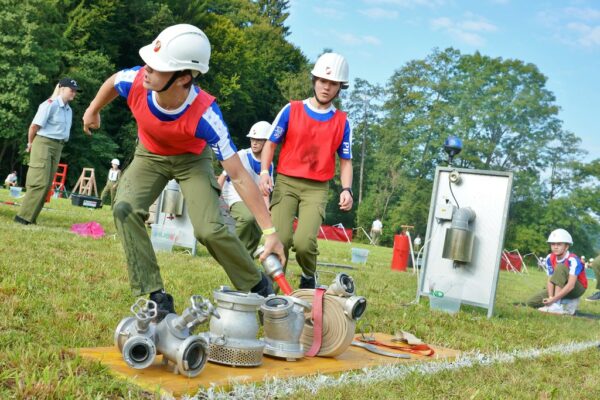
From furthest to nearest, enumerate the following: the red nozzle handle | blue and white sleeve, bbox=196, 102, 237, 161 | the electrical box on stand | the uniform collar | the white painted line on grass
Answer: the uniform collar < the electrical box on stand < the red nozzle handle < blue and white sleeve, bbox=196, 102, 237, 161 < the white painted line on grass

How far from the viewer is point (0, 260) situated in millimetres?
6703

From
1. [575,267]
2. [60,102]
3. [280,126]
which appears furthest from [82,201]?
[280,126]

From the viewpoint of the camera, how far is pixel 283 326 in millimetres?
4414

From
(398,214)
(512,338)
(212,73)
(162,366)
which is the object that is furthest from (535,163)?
(162,366)

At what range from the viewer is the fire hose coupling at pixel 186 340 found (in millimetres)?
3605

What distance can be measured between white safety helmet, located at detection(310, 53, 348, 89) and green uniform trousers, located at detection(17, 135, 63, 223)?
618 centimetres

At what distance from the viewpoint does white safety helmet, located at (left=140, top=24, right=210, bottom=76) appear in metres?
4.06

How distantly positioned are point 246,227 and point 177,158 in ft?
13.4

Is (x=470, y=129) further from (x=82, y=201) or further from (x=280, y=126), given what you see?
(x=280, y=126)

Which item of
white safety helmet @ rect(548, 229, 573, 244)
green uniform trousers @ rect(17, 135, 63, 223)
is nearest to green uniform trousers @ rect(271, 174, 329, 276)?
green uniform trousers @ rect(17, 135, 63, 223)

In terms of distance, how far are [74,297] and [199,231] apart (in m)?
1.54

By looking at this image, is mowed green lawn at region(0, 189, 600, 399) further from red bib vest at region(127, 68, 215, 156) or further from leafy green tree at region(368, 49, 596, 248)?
leafy green tree at region(368, 49, 596, 248)

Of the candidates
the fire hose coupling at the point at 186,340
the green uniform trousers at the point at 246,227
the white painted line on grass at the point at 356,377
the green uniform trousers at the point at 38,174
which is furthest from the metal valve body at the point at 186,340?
the green uniform trousers at the point at 38,174

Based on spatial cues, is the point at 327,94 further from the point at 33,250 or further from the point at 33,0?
the point at 33,0
